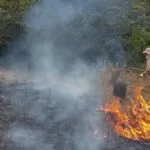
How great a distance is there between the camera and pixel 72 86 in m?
13.6

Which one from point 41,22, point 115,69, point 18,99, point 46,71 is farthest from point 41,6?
point 18,99

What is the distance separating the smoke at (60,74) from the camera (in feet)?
33.6

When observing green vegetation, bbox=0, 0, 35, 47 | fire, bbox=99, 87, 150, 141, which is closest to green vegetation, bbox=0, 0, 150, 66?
green vegetation, bbox=0, 0, 35, 47

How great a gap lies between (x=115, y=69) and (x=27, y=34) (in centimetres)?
440

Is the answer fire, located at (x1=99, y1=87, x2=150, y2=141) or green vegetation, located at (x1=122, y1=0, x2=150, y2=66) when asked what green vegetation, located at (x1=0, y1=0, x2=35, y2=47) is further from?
fire, located at (x1=99, y1=87, x2=150, y2=141)

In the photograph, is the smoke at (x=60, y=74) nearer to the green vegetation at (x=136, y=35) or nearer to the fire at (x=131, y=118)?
the fire at (x=131, y=118)

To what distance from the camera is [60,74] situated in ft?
47.8

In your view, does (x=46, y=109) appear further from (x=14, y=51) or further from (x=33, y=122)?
(x=14, y=51)

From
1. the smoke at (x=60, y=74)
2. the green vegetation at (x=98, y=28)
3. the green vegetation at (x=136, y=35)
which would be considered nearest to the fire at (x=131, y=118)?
the smoke at (x=60, y=74)

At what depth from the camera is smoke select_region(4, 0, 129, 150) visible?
33.6 ft

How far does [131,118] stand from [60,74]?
4.33 m

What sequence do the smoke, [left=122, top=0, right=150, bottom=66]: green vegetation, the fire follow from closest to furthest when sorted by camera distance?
the smoke
the fire
[left=122, top=0, right=150, bottom=66]: green vegetation

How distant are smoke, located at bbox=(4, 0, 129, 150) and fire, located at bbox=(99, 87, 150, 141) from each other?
562 mm

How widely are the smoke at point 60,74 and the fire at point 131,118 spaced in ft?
1.84
